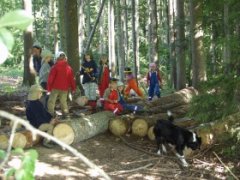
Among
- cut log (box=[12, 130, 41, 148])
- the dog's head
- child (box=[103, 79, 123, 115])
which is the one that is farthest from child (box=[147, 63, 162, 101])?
cut log (box=[12, 130, 41, 148])

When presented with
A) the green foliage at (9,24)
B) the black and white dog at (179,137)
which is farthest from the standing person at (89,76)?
Result: the green foliage at (9,24)

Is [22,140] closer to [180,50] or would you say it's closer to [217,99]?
[217,99]

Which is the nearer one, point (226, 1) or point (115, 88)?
point (226, 1)

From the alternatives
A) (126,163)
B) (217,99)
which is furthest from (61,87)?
(217,99)

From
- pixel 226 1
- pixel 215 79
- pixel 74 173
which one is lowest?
pixel 74 173

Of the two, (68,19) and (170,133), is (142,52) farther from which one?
(170,133)

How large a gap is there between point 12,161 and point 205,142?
421 cm

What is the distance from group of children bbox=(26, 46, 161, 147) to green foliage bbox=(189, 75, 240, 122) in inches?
114

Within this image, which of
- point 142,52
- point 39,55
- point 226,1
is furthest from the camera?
point 142,52

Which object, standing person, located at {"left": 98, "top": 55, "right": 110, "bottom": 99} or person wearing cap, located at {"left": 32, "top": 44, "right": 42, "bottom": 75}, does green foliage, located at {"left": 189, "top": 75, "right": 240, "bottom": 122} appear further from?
person wearing cap, located at {"left": 32, "top": 44, "right": 42, "bottom": 75}

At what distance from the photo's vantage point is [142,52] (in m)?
42.2

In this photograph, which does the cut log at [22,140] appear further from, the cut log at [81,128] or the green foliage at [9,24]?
the green foliage at [9,24]

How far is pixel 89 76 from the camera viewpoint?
41.2 feet

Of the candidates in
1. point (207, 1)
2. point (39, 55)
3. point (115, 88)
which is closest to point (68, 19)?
point (39, 55)
